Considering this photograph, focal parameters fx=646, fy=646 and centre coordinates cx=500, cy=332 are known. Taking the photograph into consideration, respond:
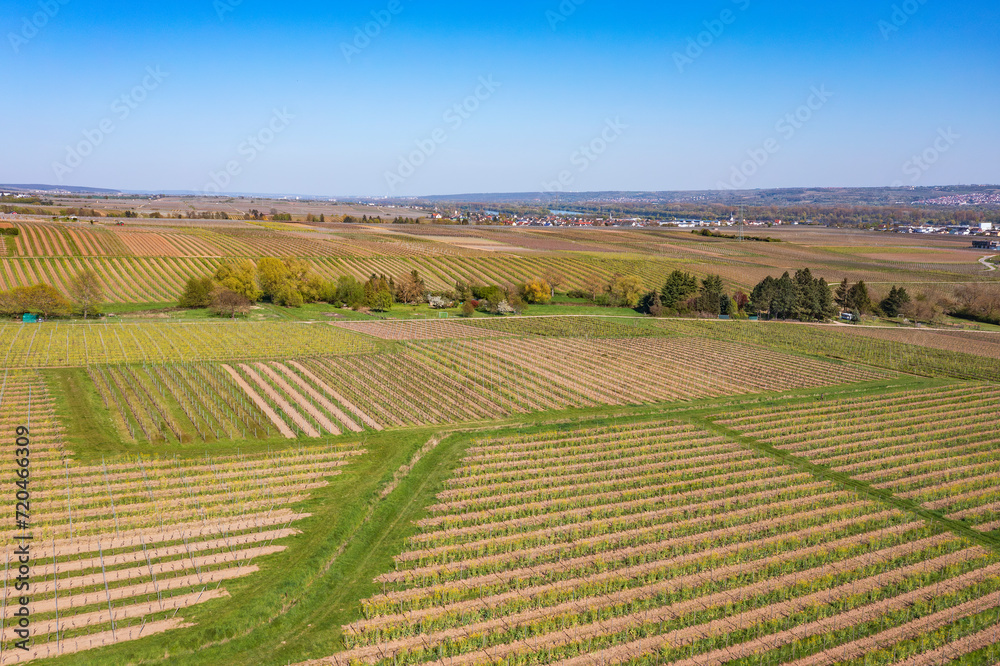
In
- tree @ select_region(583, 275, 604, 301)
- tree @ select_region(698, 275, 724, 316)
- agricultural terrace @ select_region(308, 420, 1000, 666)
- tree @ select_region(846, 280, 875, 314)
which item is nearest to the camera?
agricultural terrace @ select_region(308, 420, 1000, 666)

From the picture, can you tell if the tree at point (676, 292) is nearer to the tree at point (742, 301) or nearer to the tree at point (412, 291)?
the tree at point (742, 301)

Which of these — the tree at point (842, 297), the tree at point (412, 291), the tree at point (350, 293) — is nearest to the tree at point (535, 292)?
the tree at point (412, 291)

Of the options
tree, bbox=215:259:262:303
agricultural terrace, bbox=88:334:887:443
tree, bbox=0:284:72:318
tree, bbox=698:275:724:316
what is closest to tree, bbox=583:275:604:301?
tree, bbox=698:275:724:316

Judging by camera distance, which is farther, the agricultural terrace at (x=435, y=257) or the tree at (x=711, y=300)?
the agricultural terrace at (x=435, y=257)

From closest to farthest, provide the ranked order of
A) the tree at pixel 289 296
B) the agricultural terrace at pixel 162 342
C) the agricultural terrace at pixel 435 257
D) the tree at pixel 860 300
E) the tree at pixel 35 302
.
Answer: the agricultural terrace at pixel 162 342, the tree at pixel 35 302, the tree at pixel 289 296, the tree at pixel 860 300, the agricultural terrace at pixel 435 257

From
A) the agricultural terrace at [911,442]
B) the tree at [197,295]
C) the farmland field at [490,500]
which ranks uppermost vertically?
the tree at [197,295]

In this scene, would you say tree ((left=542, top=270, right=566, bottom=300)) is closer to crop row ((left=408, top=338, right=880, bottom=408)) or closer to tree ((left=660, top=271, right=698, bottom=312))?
tree ((left=660, top=271, right=698, bottom=312))

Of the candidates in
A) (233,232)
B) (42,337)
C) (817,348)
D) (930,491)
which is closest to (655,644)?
(930,491)
